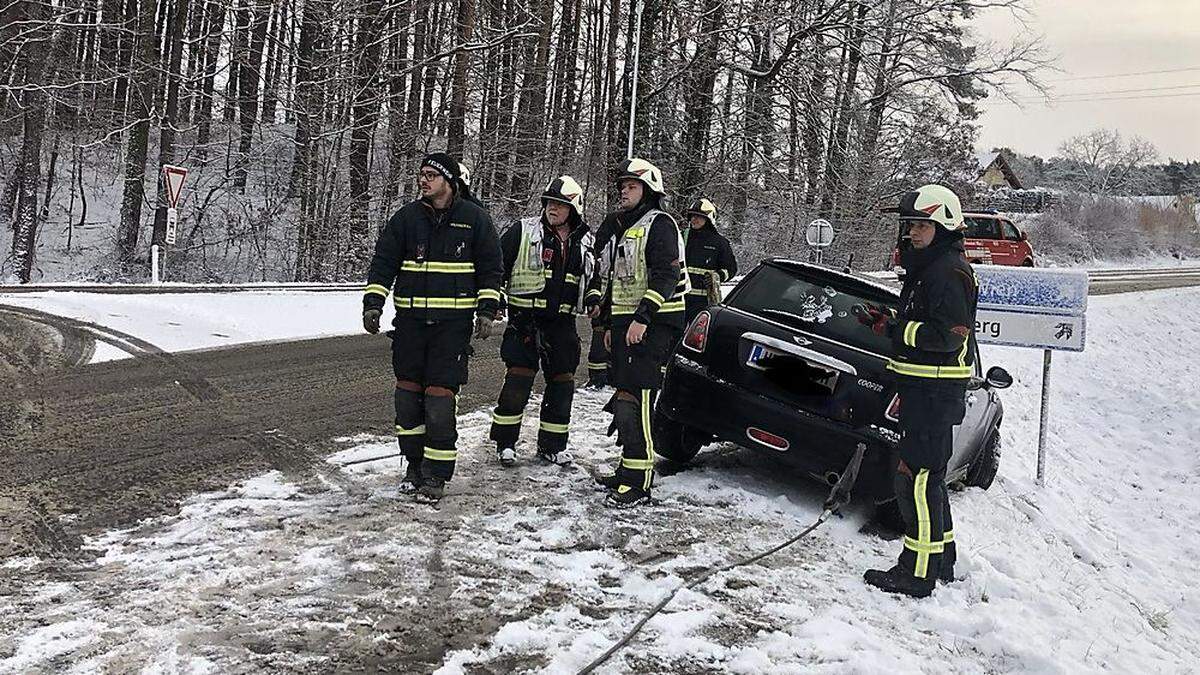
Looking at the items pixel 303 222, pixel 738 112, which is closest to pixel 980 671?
pixel 303 222

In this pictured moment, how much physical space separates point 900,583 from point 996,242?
19159 millimetres

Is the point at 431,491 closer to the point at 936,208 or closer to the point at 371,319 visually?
the point at 371,319

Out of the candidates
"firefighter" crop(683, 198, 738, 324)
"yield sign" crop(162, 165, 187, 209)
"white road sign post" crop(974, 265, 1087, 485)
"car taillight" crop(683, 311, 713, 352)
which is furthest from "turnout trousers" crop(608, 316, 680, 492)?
"yield sign" crop(162, 165, 187, 209)

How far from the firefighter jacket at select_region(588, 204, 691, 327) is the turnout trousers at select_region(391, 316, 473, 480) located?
89cm

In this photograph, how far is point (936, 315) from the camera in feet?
14.8

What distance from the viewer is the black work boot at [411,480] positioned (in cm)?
527

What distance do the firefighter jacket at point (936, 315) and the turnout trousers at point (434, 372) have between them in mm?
2332

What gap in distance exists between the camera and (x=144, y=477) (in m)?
5.21

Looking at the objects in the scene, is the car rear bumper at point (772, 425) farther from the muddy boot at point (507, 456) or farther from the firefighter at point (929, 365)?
the muddy boot at point (507, 456)

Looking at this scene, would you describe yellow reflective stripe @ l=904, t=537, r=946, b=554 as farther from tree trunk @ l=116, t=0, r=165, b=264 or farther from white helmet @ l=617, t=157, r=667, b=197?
tree trunk @ l=116, t=0, r=165, b=264

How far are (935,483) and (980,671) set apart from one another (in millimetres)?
1114

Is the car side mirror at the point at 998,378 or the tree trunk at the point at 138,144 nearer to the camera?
the car side mirror at the point at 998,378

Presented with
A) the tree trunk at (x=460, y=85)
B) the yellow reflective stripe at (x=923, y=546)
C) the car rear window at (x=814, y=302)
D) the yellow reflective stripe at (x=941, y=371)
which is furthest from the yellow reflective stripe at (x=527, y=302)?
the tree trunk at (x=460, y=85)

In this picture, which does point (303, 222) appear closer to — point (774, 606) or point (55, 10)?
point (55, 10)
